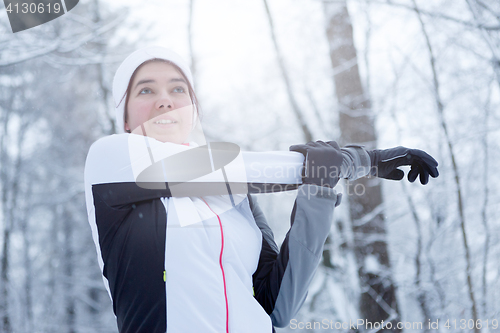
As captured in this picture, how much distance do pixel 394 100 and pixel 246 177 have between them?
287cm

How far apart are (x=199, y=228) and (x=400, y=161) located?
78cm

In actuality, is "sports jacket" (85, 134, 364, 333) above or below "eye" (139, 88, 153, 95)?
below

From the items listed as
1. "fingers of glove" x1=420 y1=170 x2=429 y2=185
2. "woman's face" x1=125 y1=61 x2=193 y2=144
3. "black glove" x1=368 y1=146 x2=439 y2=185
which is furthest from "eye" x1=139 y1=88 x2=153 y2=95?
"fingers of glove" x1=420 y1=170 x2=429 y2=185

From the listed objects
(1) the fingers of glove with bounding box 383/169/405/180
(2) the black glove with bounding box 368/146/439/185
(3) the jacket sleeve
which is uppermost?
(2) the black glove with bounding box 368/146/439/185

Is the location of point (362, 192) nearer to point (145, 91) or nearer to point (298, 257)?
point (298, 257)

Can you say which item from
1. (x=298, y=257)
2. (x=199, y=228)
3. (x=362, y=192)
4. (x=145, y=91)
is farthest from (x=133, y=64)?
(x=362, y=192)

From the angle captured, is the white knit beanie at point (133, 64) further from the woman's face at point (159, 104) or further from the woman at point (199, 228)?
the woman at point (199, 228)

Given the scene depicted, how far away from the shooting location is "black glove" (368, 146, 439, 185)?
1195 mm

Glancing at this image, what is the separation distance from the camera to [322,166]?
40.2 inches

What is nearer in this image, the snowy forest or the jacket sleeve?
the jacket sleeve

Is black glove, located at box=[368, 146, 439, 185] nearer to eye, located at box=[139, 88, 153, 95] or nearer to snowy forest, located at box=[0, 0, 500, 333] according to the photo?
eye, located at box=[139, 88, 153, 95]

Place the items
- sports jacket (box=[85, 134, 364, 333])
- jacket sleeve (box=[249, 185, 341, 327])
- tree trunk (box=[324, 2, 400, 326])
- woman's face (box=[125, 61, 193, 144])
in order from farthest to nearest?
tree trunk (box=[324, 2, 400, 326]) < woman's face (box=[125, 61, 193, 144]) < jacket sleeve (box=[249, 185, 341, 327]) < sports jacket (box=[85, 134, 364, 333])

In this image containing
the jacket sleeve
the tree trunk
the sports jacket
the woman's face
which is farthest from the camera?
the tree trunk

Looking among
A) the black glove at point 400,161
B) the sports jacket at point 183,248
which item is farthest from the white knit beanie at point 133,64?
the black glove at point 400,161
